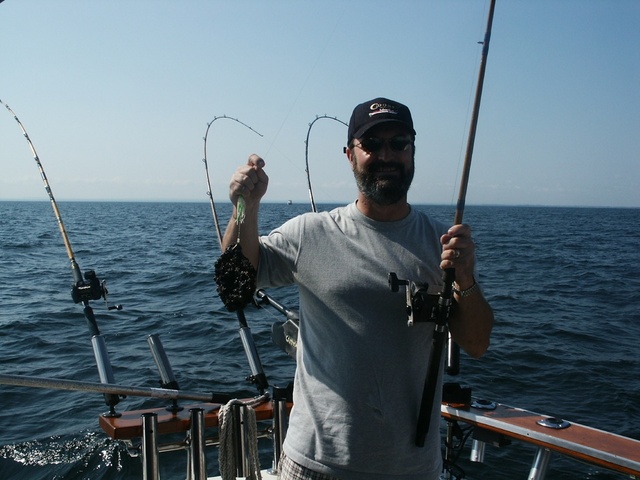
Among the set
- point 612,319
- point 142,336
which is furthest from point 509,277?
point 142,336

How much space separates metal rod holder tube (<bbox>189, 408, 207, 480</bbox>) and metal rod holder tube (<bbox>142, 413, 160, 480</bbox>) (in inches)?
6.9

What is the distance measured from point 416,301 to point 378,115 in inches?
25.4

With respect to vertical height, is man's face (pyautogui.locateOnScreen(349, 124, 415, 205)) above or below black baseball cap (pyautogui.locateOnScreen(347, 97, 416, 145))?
below

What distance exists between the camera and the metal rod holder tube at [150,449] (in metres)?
2.90

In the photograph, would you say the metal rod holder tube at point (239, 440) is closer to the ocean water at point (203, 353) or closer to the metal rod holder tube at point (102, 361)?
the metal rod holder tube at point (102, 361)

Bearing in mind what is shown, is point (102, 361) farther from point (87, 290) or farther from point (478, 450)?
point (478, 450)

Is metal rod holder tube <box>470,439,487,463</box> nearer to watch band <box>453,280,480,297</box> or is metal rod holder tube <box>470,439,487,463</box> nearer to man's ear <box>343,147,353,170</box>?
watch band <box>453,280,480,297</box>

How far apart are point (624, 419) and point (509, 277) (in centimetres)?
1144

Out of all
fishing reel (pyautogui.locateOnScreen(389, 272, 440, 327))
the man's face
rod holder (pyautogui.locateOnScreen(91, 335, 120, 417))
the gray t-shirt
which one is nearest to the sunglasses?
the man's face

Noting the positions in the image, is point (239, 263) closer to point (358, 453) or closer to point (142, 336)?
point (358, 453)

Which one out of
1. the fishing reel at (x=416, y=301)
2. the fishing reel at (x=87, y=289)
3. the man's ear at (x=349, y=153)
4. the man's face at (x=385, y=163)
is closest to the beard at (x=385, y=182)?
the man's face at (x=385, y=163)

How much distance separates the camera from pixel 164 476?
5.40m

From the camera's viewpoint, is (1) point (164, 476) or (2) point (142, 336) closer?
(1) point (164, 476)

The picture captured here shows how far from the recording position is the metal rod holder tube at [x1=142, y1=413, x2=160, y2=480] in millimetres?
2900
